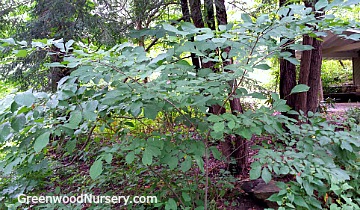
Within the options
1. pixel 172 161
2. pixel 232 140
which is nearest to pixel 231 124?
pixel 172 161

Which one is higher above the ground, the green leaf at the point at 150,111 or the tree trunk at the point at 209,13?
the tree trunk at the point at 209,13

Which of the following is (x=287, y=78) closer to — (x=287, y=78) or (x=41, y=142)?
(x=287, y=78)

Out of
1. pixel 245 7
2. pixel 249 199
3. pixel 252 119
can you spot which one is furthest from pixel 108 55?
pixel 245 7

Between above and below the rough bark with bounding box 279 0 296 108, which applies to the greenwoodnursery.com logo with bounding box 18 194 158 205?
below

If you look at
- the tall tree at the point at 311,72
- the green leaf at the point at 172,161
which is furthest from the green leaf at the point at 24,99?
the tall tree at the point at 311,72

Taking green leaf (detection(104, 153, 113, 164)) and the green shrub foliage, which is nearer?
the green shrub foliage

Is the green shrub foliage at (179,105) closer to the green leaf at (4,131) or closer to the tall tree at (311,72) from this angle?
the green leaf at (4,131)

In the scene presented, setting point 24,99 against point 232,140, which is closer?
point 24,99

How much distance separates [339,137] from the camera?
5.81 feet

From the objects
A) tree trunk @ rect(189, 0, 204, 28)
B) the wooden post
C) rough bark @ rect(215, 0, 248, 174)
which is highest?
tree trunk @ rect(189, 0, 204, 28)

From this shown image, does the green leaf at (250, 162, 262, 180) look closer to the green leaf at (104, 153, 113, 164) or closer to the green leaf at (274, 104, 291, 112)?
the green leaf at (274, 104, 291, 112)

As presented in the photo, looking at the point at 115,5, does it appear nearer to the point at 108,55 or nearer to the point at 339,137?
the point at 108,55

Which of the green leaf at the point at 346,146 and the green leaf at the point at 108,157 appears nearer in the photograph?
the green leaf at the point at 108,157

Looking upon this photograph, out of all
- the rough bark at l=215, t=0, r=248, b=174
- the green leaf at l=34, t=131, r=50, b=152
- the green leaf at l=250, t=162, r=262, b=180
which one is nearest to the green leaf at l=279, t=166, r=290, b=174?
the green leaf at l=250, t=162, r=262, b=180
